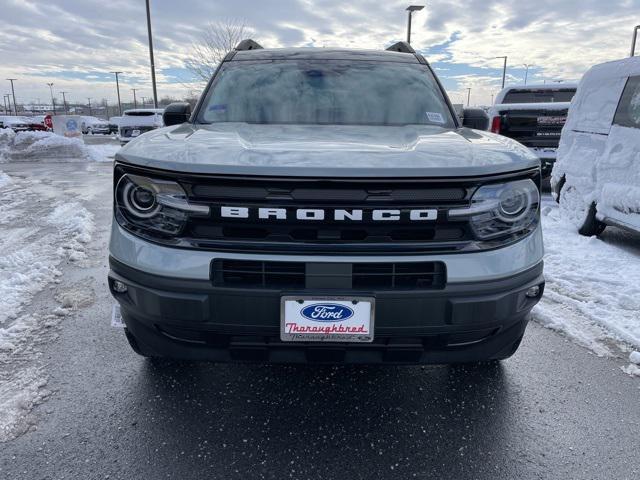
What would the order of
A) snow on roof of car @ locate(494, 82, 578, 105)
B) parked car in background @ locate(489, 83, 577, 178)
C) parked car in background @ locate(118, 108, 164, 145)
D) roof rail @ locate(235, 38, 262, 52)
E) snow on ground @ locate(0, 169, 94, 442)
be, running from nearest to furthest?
snow on ground @ locate(0, 169, 94, 442), roof rail @ locate(235, 38, 262, 52), parked car in background @ locate(489, 83, 577, 178), snow on roof of car @ locate(494, 82, 578, 105), parked car in background @ locate(118, 108, 164, 145)

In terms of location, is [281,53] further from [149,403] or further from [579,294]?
[579,294]

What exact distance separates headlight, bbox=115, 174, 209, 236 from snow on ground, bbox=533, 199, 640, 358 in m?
2.77

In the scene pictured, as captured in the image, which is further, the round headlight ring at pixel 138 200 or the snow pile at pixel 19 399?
the snow pile at pixel 19 399

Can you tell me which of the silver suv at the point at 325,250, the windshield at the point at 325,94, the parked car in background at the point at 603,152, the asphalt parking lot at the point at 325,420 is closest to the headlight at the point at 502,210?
the silver suv at the point at 325,250

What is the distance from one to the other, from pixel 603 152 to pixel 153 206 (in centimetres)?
538

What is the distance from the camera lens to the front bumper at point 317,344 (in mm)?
1907

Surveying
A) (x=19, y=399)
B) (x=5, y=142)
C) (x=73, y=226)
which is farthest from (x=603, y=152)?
(x=5, y=142)

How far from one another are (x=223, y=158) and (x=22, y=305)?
268 cm

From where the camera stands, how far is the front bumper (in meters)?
1.91

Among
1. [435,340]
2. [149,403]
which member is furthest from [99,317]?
[435,340]

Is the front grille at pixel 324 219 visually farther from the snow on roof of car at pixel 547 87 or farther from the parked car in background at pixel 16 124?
the parked car in background at pixel 16 124

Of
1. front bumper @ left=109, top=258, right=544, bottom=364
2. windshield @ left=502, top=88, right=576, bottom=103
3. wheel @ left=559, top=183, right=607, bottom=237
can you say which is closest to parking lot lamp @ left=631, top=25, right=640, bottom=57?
windshield @ left=502, top=88, right=576, bottom=103

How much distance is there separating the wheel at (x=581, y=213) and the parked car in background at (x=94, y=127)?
3525 centimetres

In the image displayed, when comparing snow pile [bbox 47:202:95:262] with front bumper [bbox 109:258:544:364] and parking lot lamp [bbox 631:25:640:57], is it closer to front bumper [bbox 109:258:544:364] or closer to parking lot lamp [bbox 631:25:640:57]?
front bumper [bbox 109:258:544:364]
